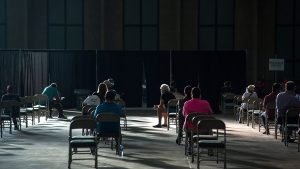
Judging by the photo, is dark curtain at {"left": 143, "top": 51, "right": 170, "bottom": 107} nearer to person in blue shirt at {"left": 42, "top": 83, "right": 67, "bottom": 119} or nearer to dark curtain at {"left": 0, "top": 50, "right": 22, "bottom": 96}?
dark curtain at {"left": 0, "top": 50, "right": 22, "bottom": 96}

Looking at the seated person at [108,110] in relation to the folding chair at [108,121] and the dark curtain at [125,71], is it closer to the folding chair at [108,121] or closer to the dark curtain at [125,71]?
the folding chair at [108,121]

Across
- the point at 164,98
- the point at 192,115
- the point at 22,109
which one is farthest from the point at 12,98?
the point at 192,115

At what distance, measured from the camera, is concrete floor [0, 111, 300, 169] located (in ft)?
Result: 32.3

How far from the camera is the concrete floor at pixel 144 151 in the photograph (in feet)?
32.3

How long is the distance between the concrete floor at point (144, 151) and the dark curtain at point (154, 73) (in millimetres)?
7889

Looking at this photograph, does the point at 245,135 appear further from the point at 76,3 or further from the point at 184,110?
the point at 76,3

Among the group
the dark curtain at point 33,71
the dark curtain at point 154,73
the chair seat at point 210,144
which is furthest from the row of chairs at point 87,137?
the dark curtain at point 154,73

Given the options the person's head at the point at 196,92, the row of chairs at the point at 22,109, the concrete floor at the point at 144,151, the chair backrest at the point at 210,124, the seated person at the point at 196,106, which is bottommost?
the concrete floor at the point at 144,151

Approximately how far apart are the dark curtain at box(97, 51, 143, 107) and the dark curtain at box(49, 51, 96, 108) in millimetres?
481

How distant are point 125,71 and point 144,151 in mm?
12886

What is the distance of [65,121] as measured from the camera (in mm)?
18484

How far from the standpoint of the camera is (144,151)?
37.8ft

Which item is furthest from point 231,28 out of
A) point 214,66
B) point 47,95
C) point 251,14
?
point 47,95

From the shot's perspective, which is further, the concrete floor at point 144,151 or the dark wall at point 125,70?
the dark wall at point 125,70
